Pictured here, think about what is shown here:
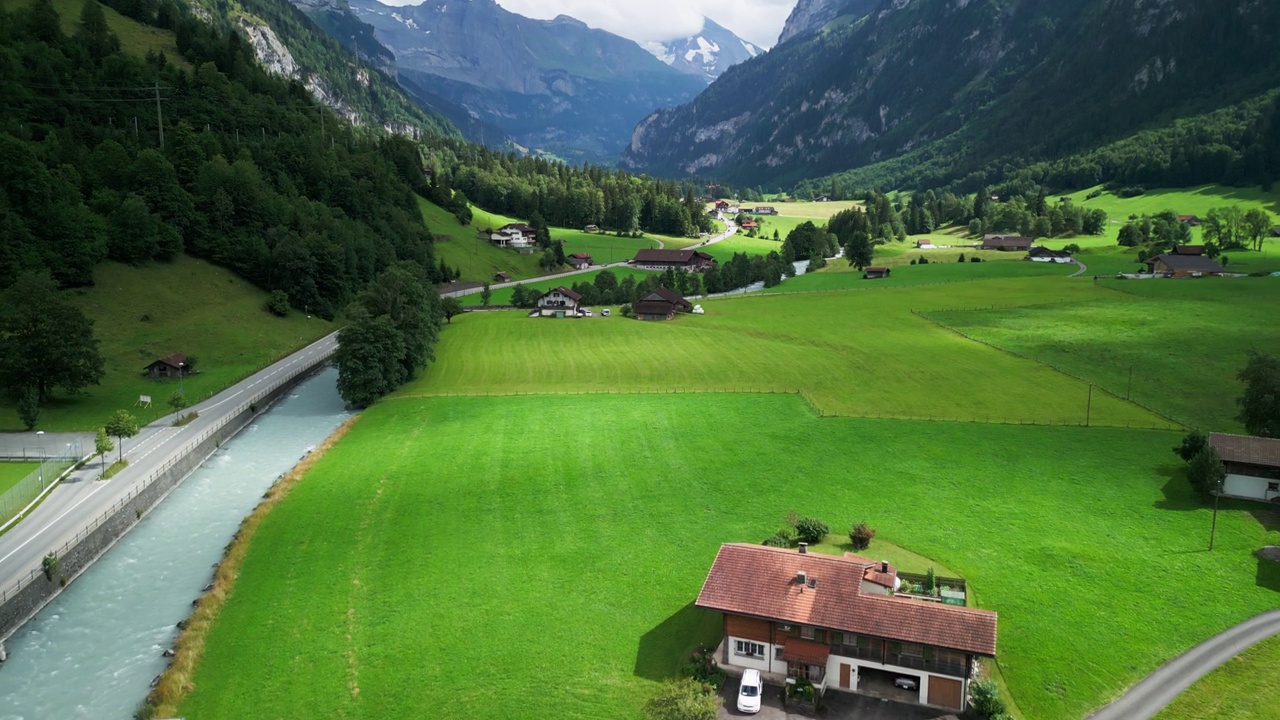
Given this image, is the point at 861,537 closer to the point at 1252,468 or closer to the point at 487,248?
the point at 1252,468

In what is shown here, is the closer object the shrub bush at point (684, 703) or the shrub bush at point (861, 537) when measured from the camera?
the shrub bush at point (684, 703)

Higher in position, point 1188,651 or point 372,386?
point 372,386

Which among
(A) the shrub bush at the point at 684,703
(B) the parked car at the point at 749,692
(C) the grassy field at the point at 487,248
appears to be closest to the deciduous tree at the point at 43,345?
(A) the shrub bush at the point at 684,703

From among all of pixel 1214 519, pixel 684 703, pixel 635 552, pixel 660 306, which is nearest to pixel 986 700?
pixel 684 703

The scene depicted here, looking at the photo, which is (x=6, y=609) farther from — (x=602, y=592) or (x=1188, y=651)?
(x=1188, y=651)

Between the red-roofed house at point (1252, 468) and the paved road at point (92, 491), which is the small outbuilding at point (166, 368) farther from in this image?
the red-roofed house at point (1252, 468)

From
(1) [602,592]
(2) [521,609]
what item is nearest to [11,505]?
(2) [521,609]
